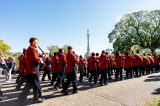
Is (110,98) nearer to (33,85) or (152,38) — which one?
(33,85)

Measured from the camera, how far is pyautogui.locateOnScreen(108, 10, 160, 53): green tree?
2559 inches

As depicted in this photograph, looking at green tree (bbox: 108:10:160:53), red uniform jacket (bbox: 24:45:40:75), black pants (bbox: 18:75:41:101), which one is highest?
green tree (bbox: 108:10:160:53)

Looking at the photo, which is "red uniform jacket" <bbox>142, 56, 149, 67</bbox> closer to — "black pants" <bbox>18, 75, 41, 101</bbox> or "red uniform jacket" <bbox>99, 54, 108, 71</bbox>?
"red uniform jacket" <bbox>99, 54, 108, 71</bbox>

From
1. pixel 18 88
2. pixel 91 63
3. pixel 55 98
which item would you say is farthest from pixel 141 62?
pixel 55 98

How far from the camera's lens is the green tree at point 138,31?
65.0 metres

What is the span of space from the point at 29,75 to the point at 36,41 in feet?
3.62

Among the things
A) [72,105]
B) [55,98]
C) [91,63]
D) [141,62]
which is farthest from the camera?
[141,62]

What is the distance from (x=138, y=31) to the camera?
6600 centimetres

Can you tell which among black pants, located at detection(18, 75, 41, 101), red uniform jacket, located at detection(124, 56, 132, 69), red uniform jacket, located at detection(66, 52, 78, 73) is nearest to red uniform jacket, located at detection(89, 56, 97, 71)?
red uniform jacket, located at detection(124, 56, 132, 69)

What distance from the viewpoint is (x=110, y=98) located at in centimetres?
1016

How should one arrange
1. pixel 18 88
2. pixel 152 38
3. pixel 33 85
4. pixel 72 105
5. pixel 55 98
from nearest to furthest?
pixel 72 105 < pixel 33 85 < pixel 55 98 < pixel 18 88 < pixel 152 38

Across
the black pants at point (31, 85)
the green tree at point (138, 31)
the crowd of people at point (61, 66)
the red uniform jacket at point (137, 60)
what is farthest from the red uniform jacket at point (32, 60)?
the green tree at point (138, 31)

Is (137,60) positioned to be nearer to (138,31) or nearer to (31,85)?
(31,85)

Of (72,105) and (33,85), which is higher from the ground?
(33,85)
